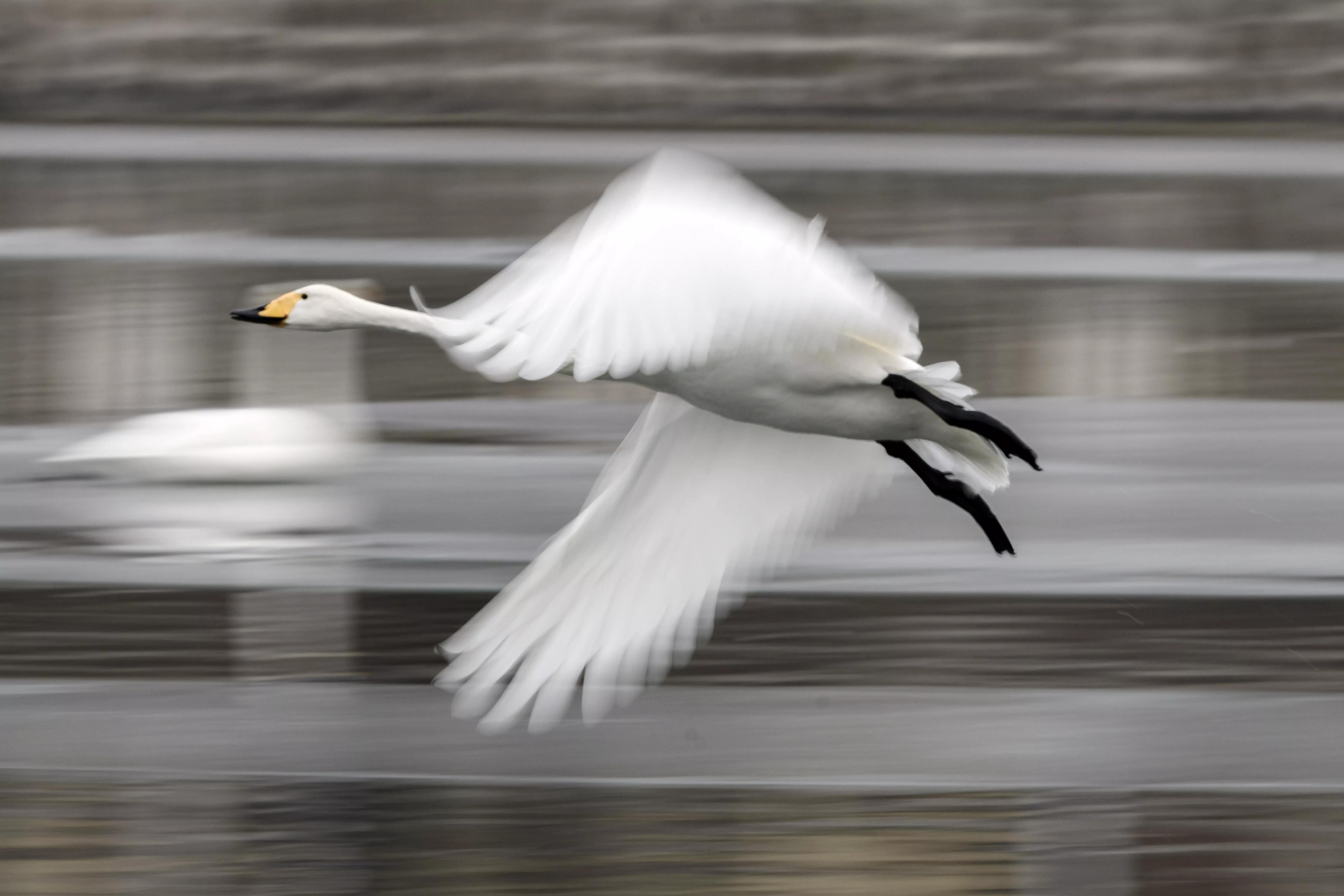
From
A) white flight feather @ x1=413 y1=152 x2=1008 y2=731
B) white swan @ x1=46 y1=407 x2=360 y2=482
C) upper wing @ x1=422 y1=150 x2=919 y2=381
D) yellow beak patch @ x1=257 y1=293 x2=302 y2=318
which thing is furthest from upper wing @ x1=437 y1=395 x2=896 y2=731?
white swan @ x1=46 y1=407 x2=360 y2=482

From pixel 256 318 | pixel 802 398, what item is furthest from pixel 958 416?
pixel 256 318

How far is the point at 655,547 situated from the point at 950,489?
86 centimetres

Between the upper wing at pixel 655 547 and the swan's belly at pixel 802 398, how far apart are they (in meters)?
0.23

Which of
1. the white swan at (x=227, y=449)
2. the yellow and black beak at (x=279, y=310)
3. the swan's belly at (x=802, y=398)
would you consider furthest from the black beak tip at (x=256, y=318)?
the white swan at (x=227, y=449)

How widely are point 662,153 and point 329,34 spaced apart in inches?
612

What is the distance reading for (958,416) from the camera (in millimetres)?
5535

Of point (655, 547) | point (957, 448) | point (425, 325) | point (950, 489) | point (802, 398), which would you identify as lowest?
point (655, 547)

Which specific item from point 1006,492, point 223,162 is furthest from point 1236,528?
point 223,162

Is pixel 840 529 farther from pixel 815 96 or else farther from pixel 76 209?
pixel 815 96

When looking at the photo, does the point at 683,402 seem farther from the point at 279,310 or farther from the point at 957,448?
the point at 279,310

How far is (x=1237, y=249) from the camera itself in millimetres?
14703

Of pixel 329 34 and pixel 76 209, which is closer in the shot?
pixel 76 209

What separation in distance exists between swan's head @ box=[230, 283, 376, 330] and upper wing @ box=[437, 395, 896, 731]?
0.78m

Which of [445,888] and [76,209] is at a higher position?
[76,209]
